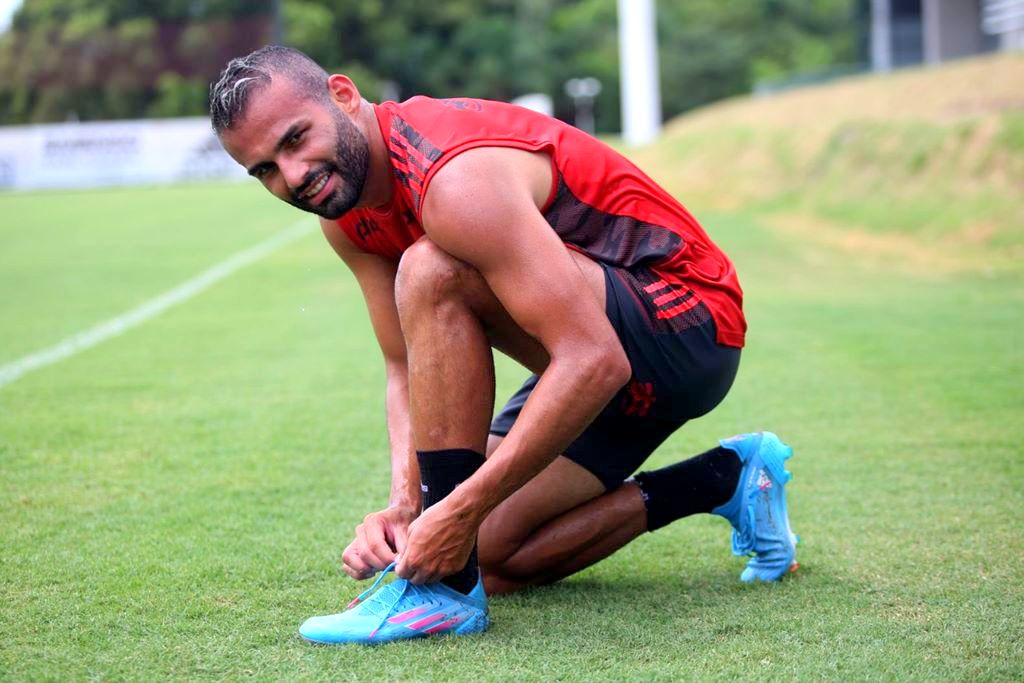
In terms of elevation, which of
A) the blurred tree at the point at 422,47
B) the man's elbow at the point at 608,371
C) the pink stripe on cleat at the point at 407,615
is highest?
the man's elbow at the point at 608,371

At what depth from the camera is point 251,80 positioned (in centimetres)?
270

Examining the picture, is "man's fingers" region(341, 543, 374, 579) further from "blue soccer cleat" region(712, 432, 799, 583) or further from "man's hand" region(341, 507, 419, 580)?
"blue soccer cleat" region(712, 432, 799, 583)

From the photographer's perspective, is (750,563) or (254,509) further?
(254,509)

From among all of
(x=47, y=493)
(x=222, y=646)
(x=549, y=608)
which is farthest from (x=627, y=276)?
(x=47, y=493)

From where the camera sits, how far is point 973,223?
1259 cm

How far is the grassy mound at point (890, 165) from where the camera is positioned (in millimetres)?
12766

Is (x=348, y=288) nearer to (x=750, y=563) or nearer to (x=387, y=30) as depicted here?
(x=750, y=563)

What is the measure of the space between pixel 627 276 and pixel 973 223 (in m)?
10.7

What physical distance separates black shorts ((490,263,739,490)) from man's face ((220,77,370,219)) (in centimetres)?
65

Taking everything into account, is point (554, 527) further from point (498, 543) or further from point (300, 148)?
point (300, 148)

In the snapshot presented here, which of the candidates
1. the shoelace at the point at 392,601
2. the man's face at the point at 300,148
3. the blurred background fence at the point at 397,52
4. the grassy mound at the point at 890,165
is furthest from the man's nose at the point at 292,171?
the blurred background fence at the point at 397,52

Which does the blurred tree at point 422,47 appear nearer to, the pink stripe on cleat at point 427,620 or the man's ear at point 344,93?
the man's ear at point 344,93

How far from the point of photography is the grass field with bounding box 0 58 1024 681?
103 inches

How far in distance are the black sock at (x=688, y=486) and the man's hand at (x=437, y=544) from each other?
2.21ft
